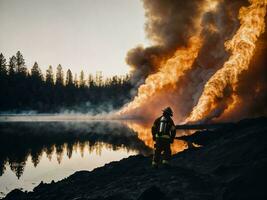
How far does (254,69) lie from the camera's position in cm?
4781

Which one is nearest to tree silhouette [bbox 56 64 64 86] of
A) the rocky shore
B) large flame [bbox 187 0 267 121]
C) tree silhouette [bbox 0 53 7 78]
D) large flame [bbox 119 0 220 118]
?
tree silhouette [bbox 0 53 7 78]

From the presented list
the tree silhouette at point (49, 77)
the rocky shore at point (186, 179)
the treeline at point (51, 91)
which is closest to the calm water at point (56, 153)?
the rocky shore at point (186, 179)

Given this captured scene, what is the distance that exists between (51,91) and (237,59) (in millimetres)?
78132

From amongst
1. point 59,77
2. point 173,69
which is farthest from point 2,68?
point 173,69

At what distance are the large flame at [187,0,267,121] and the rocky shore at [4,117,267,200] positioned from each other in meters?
26.0

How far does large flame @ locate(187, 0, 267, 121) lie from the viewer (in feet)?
148

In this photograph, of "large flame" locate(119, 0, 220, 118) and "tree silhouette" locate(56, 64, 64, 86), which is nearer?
"large flame" locate(119, 0, 220, 118)

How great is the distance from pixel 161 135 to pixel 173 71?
51.5 m

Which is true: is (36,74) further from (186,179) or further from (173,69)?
(186,179)

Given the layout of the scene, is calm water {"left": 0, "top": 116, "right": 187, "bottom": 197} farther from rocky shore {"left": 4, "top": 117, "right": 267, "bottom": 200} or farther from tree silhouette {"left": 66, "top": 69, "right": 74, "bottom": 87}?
tree silhouette {"left": 66, "top": 69, "right": 74, "bottom": 87}

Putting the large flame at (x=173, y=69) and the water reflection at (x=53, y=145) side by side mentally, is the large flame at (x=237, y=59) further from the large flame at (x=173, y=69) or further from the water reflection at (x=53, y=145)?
the large flame at (x=173, y=69)

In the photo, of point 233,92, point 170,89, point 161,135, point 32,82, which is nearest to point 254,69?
point 233,92

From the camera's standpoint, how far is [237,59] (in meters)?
45.2

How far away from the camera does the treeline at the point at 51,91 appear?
316ft
